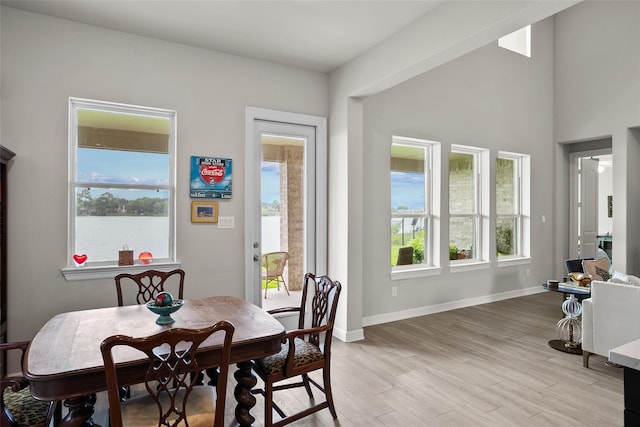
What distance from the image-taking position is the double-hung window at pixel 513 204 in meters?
5.97

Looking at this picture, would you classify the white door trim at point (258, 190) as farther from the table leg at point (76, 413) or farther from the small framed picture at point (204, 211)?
the table leg at point (76, 413)

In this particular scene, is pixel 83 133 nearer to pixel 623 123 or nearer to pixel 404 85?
pixel 404 85

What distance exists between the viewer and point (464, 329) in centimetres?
430

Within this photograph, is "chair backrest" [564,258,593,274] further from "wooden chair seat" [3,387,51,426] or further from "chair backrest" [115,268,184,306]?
"wooden chair seat" [3,387,51,426]

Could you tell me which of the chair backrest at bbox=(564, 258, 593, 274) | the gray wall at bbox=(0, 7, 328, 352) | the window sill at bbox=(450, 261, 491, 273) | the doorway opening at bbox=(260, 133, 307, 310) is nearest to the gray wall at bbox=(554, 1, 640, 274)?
the chair backrest at bbox=(564, 258, 593, 274)

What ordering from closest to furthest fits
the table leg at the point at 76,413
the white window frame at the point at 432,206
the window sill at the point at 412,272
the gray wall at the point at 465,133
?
1. the table leg at the point at 76,413
2. the gray wall at the point at 465,133
3. the window sill at the point at 412,272
4. the white window frame at the point at 432,206

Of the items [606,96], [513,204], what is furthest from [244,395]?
[606,96]

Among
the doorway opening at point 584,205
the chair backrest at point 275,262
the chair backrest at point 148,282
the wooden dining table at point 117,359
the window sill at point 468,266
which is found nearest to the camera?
the wooden dining table at point 117,359

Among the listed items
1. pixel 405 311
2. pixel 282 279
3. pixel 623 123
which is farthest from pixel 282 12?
pixel 623 123

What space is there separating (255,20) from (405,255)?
3304 mm

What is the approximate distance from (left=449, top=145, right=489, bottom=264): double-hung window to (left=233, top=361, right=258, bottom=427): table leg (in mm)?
3995

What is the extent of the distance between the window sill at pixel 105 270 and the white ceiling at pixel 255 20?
83.2 inches

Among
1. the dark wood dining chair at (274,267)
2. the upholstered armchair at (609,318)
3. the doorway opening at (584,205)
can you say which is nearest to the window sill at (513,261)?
the doorway opening at (584,205)

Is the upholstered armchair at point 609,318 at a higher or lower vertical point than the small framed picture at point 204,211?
lower
